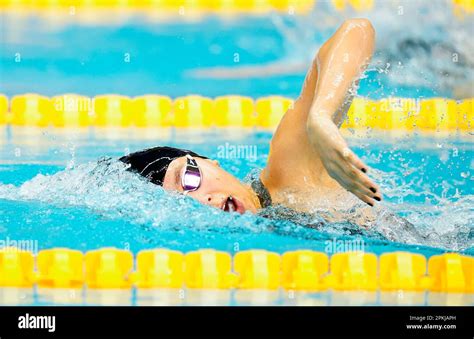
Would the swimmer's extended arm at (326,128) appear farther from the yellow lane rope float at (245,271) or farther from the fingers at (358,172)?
the yellow lane rope float at (245,271)

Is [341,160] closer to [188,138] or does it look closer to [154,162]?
[154,162]

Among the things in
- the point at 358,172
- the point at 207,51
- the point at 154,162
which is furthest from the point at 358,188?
the point at 207,51

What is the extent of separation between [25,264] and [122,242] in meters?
0.33

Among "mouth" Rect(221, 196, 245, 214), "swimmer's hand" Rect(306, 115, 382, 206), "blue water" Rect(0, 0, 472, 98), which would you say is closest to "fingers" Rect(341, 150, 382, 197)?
"swimmer's hand" Rect(306, 115, 382, 206)

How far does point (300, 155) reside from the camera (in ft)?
8.46

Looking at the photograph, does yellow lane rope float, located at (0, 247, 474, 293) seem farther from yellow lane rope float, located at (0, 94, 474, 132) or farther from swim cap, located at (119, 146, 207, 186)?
yellow lane rope float, located at (0, 94, 474, 132)

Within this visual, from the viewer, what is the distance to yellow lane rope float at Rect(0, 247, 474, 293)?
2.68 m

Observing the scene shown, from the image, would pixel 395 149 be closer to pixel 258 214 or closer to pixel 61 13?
pixel 258 214

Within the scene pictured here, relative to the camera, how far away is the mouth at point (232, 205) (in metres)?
2.46

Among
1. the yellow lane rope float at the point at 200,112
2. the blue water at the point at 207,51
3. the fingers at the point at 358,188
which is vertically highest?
the blue water at the point at 207,51

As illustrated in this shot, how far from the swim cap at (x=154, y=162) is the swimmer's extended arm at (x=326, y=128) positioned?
0.28 meters

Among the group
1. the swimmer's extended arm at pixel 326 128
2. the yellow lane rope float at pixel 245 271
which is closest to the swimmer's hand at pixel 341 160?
the swimmer's extended arm at pixel 326 128

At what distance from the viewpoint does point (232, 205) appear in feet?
8.11
